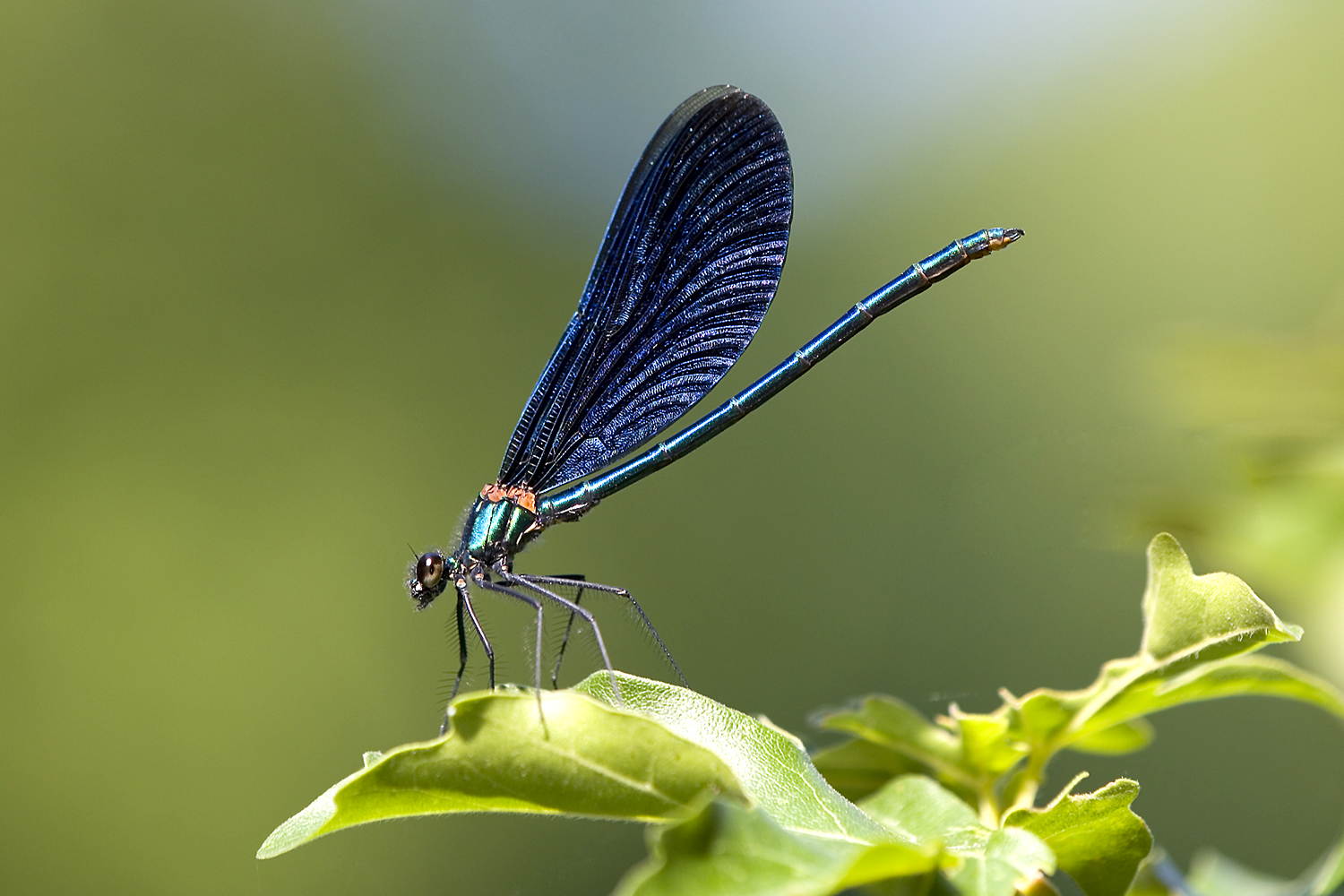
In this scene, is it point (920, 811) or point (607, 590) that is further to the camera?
point (607, 590)

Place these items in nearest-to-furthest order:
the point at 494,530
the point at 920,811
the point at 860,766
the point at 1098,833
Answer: the point at 1098,833, the point at 920,811, the point at 860,766, the point at 494,530

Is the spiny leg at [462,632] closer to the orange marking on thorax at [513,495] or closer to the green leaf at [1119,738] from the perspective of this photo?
the orange marking on thorax at [513,495]

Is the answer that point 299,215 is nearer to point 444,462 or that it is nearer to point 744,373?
point 444,462

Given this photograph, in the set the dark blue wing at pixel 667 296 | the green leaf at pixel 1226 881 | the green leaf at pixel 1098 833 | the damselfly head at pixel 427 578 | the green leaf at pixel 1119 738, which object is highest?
the dark blue wing at pixel 667 296

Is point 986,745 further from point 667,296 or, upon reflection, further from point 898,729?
point 667,296

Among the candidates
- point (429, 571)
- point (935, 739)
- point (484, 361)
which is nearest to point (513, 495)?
point (429, 571)

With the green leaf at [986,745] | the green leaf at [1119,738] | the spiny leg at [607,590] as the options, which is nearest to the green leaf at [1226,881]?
the green leaf at [1119,738]

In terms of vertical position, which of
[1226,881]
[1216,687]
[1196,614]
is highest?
[1196,614]
